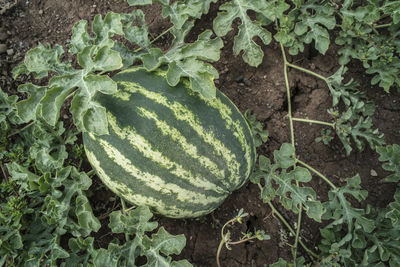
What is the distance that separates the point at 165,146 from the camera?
6.30ft

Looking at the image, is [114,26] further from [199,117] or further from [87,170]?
[87,170]

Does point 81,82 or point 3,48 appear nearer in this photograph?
point 81,82

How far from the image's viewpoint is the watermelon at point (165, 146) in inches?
75.4

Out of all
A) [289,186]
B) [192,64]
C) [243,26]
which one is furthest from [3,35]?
[289,186]

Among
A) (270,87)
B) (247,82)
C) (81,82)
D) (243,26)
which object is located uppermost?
(81,82)

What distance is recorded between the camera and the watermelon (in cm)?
192

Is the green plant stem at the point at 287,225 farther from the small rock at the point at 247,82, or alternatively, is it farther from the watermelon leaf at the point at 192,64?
the watermelon leaf at the point at 192,64

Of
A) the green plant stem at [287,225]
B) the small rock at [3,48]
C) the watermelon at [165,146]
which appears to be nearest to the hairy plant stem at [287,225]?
the green plant stem at [287,225]

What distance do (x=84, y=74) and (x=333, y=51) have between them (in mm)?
2158

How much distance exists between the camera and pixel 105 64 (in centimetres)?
182

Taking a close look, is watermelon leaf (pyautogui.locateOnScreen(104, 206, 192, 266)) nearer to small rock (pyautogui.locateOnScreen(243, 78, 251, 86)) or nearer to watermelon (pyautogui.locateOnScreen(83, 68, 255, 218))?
watermelon (pyautogui.locateOnScreen(83, 68, 255, 218))

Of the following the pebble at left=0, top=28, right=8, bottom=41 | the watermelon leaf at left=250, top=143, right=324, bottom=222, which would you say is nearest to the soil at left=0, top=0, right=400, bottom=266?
the pebble at left=0, top=28, right=8, bottom=41

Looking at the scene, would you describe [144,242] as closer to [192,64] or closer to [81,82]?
[81,82]

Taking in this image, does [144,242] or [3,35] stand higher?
[3,35]
